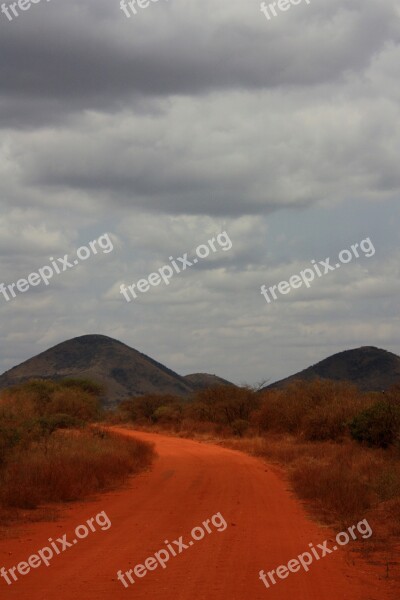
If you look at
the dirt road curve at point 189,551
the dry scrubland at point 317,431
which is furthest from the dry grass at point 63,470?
the dry scrubland at point 317,431

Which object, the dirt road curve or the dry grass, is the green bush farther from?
the dirt road curve

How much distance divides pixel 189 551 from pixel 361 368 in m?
103

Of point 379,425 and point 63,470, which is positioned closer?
point 63,470

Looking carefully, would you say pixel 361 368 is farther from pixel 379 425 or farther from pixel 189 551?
pixel 189 551

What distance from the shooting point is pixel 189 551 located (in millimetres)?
10883

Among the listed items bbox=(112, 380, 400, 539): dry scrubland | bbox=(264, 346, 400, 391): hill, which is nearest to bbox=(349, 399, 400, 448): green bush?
bbox=(112, 380, 400, 539): dry scrubland

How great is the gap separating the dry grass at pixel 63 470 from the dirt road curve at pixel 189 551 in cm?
76

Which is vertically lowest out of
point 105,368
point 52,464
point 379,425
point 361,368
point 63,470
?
point 361,368

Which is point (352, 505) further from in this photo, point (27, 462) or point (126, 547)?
point (27, 462)

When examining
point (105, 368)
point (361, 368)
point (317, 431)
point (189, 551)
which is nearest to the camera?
point (189, 551)

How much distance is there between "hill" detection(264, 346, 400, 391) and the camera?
102144mm

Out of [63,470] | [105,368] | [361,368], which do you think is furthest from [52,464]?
[105,368]

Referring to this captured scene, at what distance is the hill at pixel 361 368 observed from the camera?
102 metres

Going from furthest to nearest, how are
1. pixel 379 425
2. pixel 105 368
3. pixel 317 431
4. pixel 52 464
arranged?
pixel 105 368 < pixel 317 431 < pixel 379 425 < pixel 52 464
